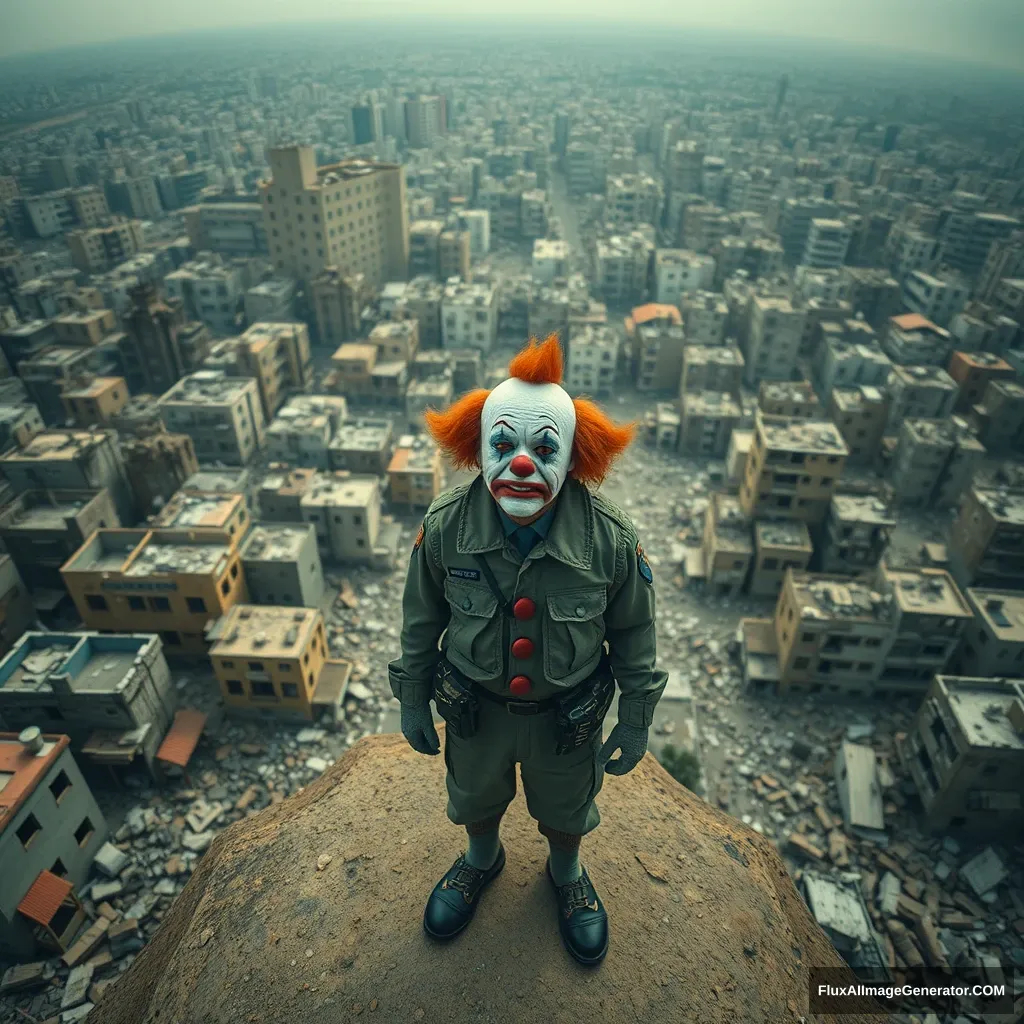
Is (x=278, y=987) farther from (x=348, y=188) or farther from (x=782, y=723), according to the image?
(x=348, y=188)

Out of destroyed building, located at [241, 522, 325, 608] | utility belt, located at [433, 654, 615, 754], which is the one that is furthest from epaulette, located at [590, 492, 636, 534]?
destroyed building, located at [241, 522, 325, 608]

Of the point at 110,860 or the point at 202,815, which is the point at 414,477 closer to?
the point at 202,815

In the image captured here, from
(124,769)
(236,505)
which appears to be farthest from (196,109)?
(124,769)

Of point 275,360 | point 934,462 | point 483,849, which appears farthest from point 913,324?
point 483,849

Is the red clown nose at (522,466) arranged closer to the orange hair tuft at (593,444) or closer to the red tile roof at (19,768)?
the orange hair tuft at (593,444)

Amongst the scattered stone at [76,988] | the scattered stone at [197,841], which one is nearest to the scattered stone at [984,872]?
the scattered stone at [197,841]

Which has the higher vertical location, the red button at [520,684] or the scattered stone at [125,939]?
the red button at [520,684]
